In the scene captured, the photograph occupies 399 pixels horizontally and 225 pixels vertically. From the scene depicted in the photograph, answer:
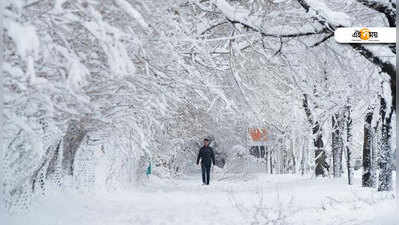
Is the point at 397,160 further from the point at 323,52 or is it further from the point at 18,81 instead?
the point at 323,52

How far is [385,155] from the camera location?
6.83 m

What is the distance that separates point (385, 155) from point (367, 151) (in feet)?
4.17

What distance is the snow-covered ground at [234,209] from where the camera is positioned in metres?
4.77

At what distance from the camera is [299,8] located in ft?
20.9

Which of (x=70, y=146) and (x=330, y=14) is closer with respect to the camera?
(x=330, y=14)

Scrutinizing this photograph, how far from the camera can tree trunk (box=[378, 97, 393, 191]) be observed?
6209 mm

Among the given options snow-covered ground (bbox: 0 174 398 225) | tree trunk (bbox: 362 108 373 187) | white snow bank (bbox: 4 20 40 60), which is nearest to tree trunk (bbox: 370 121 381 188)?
tree trunk (bbox: 362 108 373 187)

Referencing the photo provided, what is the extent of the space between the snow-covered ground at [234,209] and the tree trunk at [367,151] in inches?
6.3

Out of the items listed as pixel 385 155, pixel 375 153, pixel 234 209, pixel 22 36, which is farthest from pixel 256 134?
pixel 22 36

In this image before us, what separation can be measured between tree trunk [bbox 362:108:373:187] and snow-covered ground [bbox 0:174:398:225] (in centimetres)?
16

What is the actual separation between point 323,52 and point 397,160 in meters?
3.26

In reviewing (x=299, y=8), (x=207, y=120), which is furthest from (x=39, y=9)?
(x=207, y=120)

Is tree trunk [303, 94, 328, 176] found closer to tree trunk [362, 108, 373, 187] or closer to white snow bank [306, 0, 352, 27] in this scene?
tree trunk [362, 108, 373, 187]

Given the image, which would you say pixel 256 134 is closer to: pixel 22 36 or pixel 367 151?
pixel 367 151
